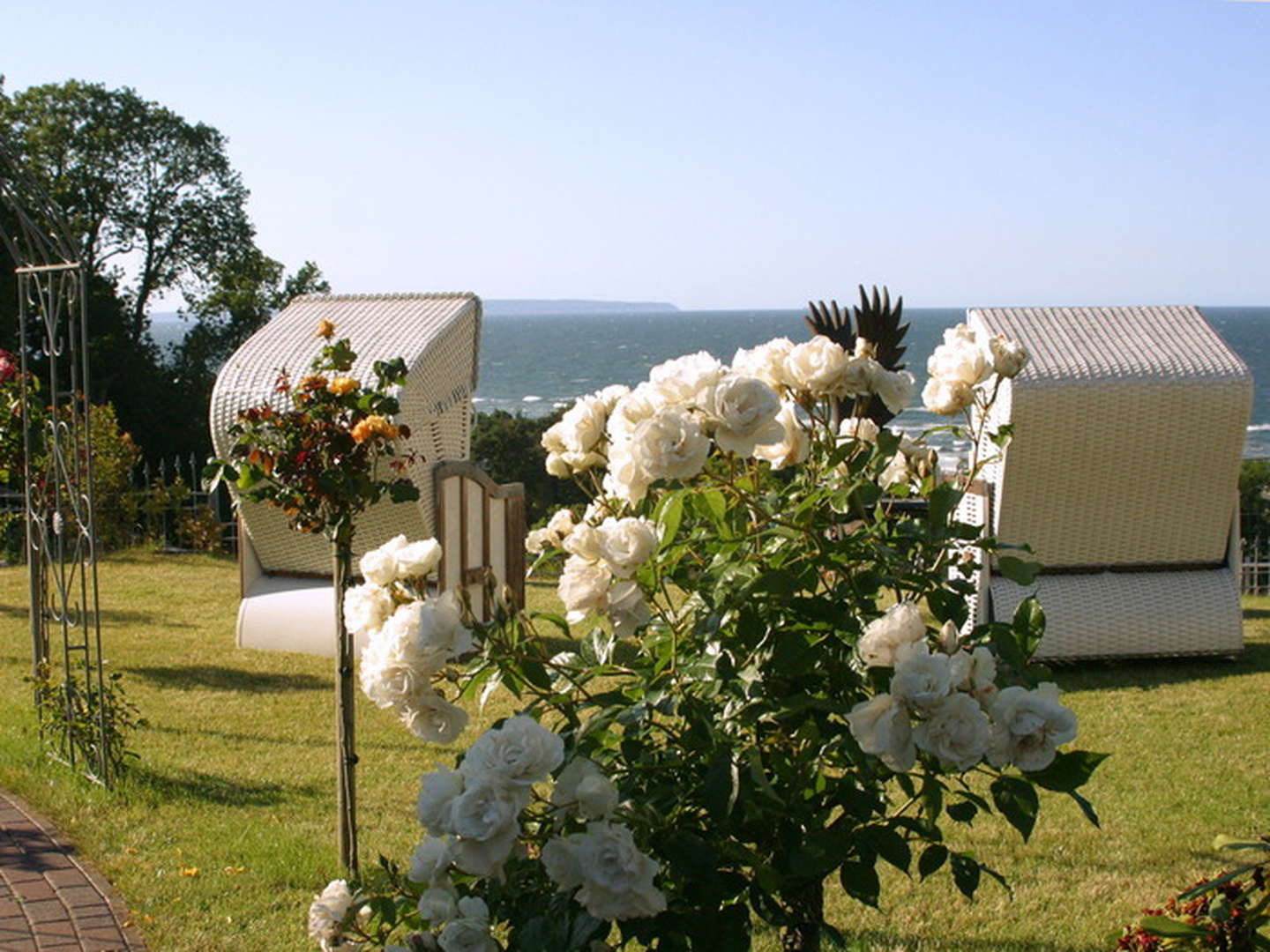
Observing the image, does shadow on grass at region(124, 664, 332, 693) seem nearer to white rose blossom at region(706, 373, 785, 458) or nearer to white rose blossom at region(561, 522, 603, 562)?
white rose blossom at region(561, 522, 603, 562)

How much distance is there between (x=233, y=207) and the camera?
3042 centimetres

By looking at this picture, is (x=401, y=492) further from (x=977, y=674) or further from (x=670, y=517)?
(x=977, y=674)

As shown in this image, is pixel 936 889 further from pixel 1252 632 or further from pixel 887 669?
pixel 1252 632

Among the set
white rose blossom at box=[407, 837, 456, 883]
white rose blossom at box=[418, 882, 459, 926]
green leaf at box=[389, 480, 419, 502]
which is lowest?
white rose blossom at box=[418, 882, 459, 926]

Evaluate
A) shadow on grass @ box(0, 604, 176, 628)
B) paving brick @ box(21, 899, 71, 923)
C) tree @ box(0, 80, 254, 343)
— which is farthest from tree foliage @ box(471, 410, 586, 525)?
paving brick @ box(21, 899, 71, 923)

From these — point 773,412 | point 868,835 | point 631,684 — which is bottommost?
point 868,835

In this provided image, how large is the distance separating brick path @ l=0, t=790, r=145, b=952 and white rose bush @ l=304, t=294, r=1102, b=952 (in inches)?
76.5

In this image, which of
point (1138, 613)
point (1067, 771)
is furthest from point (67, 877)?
point (1138, 613)

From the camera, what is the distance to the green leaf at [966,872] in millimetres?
2172

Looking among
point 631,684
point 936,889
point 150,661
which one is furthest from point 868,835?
point 150,661

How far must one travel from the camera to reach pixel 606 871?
1824 millimetres

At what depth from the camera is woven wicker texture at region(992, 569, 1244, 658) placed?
7805 mm

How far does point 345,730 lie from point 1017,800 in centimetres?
284

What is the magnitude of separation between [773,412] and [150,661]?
279 inches
